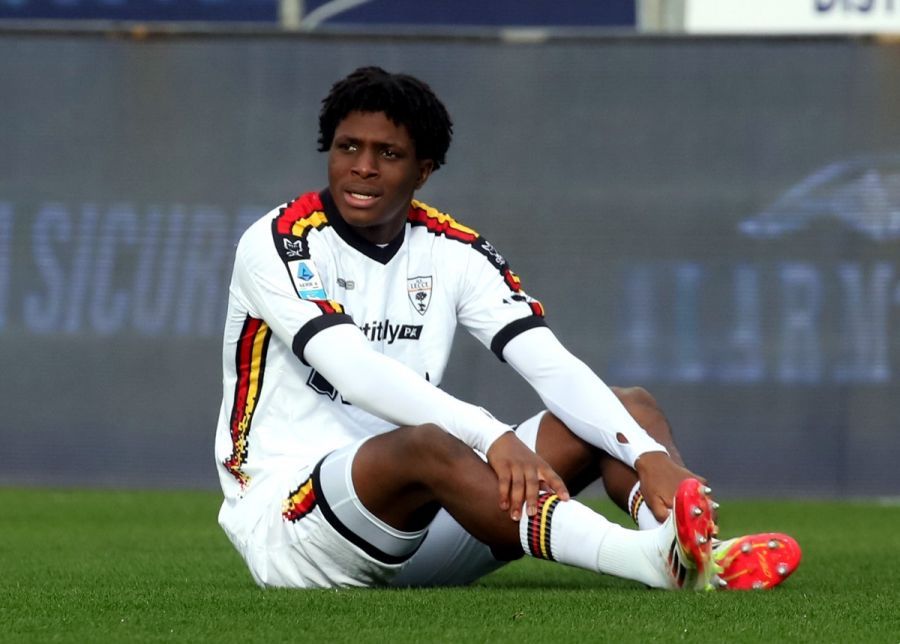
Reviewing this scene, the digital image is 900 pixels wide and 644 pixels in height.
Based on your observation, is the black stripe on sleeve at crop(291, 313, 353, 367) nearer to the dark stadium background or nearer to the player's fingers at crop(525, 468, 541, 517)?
the player's fingers at crop(525, 468, 541, 517)

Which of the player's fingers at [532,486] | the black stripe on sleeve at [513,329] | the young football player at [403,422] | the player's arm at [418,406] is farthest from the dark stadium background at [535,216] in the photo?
the player's fingers at [532,486]

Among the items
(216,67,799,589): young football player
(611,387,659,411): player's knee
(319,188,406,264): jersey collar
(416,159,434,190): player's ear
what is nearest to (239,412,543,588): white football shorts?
(216,67,799,589): young football player

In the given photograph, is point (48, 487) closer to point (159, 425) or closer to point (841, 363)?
point (159, 425)

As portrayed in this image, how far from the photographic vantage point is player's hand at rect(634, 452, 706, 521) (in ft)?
12.0

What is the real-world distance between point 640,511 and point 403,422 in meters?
0.61

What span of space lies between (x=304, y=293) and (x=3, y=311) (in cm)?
420

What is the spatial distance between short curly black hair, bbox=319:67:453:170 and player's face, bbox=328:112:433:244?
0.02 metres

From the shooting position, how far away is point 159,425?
754cm

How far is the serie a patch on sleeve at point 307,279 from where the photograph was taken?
372 centimetres

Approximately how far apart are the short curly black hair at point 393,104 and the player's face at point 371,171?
0.06ft

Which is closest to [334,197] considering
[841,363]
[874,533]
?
[874,533]

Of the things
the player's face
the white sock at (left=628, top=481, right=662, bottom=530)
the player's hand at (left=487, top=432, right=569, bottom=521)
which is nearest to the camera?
A: the player's hand at (left=487, top=432, right=569, bottom=521)

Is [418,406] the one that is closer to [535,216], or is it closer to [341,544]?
[341,544]

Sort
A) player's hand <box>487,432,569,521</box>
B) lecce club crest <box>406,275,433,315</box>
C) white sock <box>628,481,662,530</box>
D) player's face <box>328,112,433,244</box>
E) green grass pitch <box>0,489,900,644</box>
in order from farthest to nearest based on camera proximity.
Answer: lecce club crest <box>406,275,433,315</box>, player's face <box>328,112,433,244</box>, white sock <box>628,481,662,530</box>, player's hand <box>487,432,569,521</box>, green grass pitch <box>0,489,900,644</box>
